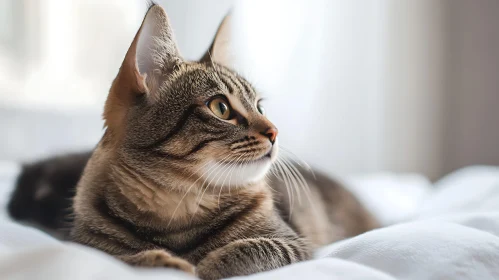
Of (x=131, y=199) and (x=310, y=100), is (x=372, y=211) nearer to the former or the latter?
(x=131, y=199)

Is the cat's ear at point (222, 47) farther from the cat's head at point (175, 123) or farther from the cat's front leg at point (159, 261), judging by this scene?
the cat's front leg at point (159, 261)

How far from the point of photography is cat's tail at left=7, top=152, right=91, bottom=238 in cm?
130

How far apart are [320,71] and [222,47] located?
1849 mm

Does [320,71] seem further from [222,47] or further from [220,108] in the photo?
[220,108]

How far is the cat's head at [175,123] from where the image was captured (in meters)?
0.92

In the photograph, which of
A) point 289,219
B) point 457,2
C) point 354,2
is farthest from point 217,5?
point 457,2

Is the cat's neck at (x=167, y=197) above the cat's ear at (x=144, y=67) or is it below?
below

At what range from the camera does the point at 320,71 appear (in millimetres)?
2996

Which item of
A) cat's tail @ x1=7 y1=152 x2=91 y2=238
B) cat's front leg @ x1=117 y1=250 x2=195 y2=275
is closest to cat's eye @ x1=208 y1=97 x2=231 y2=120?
cat's front leg @ x1=117 y1=250 x2=195 y2=275

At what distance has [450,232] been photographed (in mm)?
793

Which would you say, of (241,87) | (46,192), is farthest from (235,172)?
(46,192)

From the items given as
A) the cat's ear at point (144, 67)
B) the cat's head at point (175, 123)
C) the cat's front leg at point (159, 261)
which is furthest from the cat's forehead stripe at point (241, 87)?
the cat's front leg at point (159, 261)

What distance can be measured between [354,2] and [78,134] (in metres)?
2.15

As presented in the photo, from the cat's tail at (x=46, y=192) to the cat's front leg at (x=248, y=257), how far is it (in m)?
0.62
